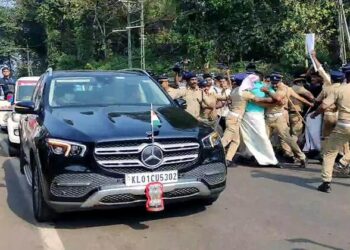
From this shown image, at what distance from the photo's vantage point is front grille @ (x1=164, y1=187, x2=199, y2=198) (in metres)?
5.80

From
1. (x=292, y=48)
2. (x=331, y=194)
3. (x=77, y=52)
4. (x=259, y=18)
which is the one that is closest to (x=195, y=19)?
(x=259, y=18)

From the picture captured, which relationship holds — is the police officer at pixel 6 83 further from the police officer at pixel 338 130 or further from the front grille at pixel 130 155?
the front grille at pixel 130 155

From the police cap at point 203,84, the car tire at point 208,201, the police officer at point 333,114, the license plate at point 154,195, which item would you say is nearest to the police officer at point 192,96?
the police cap at point 203,84

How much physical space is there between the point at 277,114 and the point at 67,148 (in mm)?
5320

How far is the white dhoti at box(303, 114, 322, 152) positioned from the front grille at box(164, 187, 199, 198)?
5373 mm

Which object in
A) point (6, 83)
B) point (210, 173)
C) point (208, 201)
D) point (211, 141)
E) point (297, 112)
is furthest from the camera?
point (6, 83)

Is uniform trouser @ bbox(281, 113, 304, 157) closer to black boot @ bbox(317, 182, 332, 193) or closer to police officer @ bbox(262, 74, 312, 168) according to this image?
police officer @ bbox(262, 74, 312, 168)

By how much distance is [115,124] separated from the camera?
5938mm

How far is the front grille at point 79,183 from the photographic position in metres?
5.58

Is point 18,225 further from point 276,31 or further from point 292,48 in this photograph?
point 276,31

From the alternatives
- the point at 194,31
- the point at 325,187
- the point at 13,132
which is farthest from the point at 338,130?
the point at 194,31

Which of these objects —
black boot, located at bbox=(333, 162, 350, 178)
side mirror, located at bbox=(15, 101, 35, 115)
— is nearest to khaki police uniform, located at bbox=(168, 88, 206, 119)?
black boot, located at bbox=(333, 162, 350, 178)

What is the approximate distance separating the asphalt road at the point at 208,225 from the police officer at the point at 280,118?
6.47 feet

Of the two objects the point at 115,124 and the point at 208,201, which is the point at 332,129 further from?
the point at 115,124
